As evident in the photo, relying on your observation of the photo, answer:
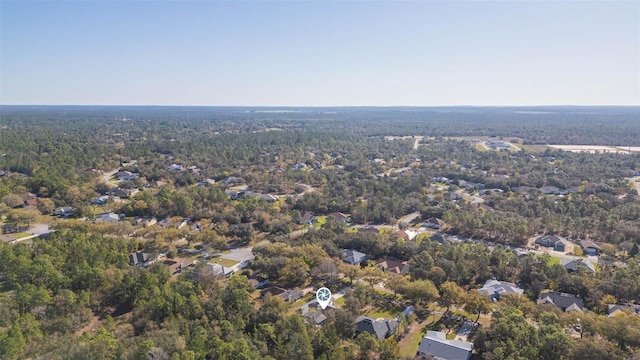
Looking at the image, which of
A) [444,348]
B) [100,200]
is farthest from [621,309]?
[100,200]

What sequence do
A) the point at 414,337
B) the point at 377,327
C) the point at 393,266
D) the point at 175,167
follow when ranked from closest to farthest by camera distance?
the point at 377,327
the point at 414,337
the point at 393,266
the point at 175,167

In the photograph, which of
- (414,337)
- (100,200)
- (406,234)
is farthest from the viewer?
(100,200)

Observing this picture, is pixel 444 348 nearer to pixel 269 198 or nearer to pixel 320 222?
pixel 320 222

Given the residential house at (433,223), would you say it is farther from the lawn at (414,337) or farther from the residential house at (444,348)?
the residential house at (444,348)

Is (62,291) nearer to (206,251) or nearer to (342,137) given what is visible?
(206,251)

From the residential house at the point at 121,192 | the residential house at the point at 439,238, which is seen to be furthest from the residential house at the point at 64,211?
the residential house at the point at 439,238

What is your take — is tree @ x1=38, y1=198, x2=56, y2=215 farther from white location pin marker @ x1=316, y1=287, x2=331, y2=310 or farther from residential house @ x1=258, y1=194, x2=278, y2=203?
white location pin marker @ x1=316, y1=287, x2=331, y2=310

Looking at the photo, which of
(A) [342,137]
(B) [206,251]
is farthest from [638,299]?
(A) [342,137]
